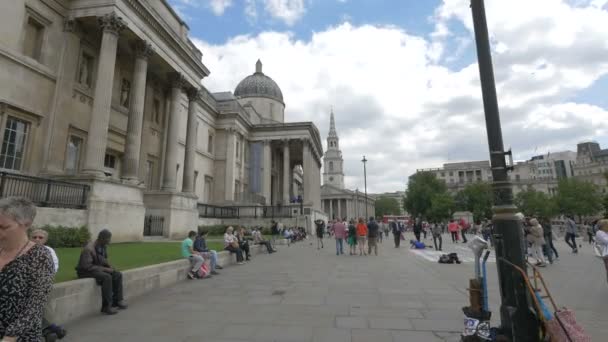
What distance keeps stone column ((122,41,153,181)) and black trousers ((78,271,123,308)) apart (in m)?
11.2

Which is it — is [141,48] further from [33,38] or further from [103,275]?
[103,275]

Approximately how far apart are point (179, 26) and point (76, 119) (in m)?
9.53

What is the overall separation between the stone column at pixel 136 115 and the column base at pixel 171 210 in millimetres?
2522

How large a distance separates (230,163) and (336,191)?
67203mm

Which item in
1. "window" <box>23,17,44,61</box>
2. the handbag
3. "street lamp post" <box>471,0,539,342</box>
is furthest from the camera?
"window" <box>23,17,44,61</box>

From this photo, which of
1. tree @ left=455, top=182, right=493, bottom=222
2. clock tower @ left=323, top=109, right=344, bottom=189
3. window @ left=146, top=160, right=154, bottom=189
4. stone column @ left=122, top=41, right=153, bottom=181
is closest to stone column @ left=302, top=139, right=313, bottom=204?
window @ left=146, top=160, right=154, bottom=189

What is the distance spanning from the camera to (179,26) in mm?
21734

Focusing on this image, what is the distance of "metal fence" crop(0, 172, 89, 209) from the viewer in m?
11.1

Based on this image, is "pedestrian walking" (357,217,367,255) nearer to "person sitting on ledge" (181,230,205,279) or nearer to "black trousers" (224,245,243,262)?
"black trousers" (224,245,243,262)

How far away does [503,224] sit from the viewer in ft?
11.7

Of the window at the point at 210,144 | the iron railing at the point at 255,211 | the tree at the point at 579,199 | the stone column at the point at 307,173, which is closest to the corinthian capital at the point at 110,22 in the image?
the iron railing at the point at 255,211

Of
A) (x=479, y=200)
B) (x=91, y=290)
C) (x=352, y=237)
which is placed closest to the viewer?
(x=91, y=290)

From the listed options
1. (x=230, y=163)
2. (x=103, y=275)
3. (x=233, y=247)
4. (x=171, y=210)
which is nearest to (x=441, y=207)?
(x=230, y=163)

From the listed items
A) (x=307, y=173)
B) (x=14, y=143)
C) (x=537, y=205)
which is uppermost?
(x=307, y=173)
